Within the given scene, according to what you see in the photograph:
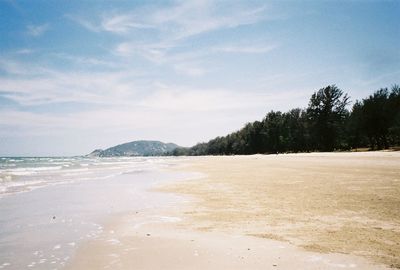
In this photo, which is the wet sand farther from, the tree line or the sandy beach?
the tree line

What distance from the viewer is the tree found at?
81.1 metres

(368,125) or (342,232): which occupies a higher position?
(368,125)

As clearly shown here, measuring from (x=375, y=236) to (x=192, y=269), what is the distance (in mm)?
4586

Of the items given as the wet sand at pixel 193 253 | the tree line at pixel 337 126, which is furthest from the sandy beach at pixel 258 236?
the tree line at pixel 337 126

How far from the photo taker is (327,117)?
82.4 meters

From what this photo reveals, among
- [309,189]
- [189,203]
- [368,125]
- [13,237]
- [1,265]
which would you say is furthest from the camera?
[368,125]

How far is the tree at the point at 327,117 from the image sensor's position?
8106 cm

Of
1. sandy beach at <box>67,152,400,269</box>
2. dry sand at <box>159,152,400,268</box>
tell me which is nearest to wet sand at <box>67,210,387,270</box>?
sandy beach at <box>67,152,400,269</box>

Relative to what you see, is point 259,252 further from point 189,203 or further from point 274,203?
point 189,203

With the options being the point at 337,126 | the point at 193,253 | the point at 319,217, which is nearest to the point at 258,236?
the point at 193,253

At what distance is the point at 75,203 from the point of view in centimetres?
1347

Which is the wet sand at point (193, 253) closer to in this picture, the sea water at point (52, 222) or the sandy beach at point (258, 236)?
the sandy beach at point (258, 236)

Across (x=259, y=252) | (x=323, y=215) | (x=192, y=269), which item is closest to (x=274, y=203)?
(x=323, y=215)

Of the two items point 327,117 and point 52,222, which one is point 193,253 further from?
point 327,117
